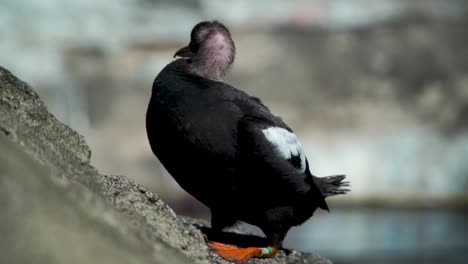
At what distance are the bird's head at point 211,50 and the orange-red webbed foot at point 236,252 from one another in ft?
4.09

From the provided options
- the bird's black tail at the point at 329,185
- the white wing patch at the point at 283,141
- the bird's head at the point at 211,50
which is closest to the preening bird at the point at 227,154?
the white wing patch at the point at 283,141

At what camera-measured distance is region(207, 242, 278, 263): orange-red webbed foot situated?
5.42 meters

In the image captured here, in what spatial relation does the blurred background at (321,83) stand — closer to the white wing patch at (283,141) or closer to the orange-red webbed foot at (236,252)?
the white wing patch at (283,141)

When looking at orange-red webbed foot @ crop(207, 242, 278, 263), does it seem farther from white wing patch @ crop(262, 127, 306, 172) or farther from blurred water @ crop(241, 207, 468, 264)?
blurred water @ crop(241, 207, 468, 264)

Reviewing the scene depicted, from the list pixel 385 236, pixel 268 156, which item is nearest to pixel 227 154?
pixel 268 156

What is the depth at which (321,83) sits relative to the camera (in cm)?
1684

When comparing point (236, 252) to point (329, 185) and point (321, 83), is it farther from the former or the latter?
point (321, 83)

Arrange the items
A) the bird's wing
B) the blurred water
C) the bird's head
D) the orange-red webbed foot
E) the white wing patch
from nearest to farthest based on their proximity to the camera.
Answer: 1. the orange-red webbed foot
2. the bird's wing
3. the white wing patch
4. the bird's head
5. the blurred water

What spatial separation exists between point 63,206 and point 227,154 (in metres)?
2.42

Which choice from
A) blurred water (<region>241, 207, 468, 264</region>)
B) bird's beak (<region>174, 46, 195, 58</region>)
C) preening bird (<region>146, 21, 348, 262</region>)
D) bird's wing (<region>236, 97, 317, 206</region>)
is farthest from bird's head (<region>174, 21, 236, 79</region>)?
blurred water (<region>241, 207, 468, 264</region>)

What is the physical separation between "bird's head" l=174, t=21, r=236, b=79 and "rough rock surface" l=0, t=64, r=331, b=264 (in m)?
1.84

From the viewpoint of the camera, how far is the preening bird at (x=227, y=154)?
18.2 feet

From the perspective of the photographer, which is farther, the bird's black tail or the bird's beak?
the bird's black tail

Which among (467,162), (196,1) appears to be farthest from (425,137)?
(196,1)
